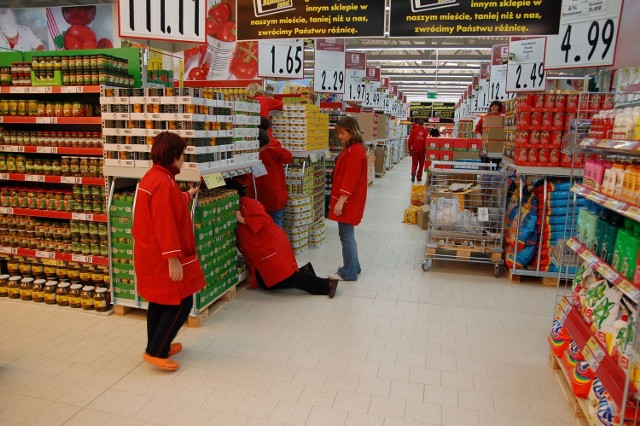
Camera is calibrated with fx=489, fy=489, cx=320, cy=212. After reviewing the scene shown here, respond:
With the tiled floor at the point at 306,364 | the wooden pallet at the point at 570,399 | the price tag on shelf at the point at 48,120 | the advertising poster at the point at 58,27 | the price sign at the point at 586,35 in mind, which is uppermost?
the advertising poster at the point at 58,27

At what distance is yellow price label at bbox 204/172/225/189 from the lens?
12.8ft

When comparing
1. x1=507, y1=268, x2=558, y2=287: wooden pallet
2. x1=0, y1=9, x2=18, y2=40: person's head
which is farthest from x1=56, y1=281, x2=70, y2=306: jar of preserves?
x1=0, y1=9, x2=18, y2=40: person's head

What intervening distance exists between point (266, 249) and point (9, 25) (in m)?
9.97

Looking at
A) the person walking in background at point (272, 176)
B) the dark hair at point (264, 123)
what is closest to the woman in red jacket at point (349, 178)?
the person walking in background at point (272, 176)

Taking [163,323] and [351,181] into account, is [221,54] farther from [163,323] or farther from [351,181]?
[163,323]

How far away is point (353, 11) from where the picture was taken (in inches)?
220

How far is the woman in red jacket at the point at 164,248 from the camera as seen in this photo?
3.06 meters

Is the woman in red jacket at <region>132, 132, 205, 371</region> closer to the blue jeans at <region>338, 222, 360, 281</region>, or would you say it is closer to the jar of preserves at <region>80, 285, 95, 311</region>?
the jar of preserves at <region>80, 285, 95, 311</region>

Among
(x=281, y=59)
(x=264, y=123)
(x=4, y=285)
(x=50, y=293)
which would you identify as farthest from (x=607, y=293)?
(x=281, y=59)

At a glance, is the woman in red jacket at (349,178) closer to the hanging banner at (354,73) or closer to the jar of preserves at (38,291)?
the jar of preserves at (38,291)

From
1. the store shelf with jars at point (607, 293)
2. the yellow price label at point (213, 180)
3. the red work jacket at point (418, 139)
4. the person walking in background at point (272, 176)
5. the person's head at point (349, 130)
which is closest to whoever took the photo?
the store shelf with jars at point (607, 293)

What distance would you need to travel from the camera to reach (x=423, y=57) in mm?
22406

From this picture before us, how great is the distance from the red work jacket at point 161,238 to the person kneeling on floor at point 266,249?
1442mm

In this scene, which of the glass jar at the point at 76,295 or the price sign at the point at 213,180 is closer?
the price sign at the point at 213,180
